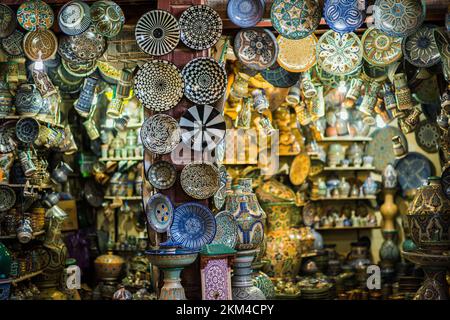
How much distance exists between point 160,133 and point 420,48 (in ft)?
6.24

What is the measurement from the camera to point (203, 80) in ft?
12.9

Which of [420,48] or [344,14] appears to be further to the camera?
[420,48]

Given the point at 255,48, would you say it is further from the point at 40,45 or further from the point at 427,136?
the point at 427,136

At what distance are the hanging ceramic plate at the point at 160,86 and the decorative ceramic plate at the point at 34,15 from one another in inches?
31.6

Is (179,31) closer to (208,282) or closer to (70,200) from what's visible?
(208,282)

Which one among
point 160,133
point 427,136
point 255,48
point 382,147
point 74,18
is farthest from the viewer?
point 382,147

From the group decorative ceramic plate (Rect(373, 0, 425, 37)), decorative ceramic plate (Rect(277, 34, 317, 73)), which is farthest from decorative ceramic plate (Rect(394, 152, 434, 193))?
decorative ceramic plate (Rect(373, 0, 425, 37))

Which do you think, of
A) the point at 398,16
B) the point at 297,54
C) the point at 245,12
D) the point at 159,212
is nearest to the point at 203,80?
the point at 245,12

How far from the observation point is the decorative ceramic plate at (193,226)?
149 inches

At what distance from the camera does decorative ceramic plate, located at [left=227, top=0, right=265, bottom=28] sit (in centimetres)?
399

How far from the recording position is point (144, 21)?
3.95 meters

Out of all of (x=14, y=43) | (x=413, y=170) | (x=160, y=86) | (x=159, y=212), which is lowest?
(x=159, y=212)

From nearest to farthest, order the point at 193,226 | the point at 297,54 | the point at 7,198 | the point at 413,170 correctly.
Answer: the point at 193,226
the point at 297,54
the point at 7,198
the point at 413,170
